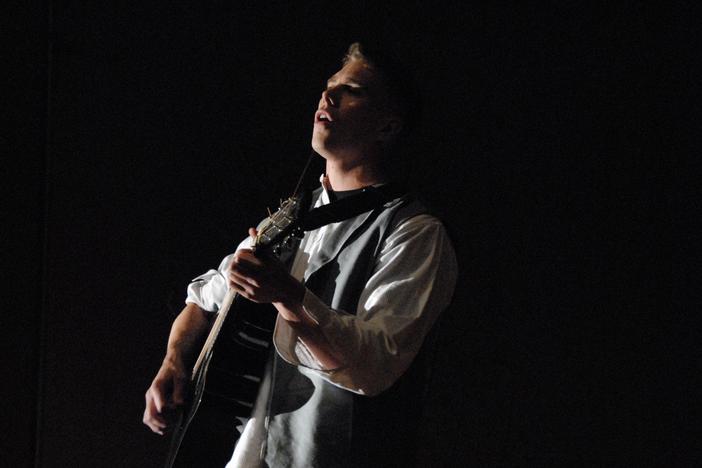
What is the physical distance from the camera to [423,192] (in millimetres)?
2090

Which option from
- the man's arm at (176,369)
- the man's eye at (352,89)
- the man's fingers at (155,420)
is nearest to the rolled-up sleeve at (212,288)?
the man's arm at (176,369)

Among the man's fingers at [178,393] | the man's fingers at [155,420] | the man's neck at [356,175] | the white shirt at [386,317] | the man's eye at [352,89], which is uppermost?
the man's eye at [352,89]

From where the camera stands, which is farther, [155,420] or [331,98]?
[331,98]

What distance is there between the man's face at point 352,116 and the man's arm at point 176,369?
18.6 inches

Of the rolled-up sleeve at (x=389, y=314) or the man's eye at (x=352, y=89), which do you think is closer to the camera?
the rolled-up sleeve at (x=389, y=314)

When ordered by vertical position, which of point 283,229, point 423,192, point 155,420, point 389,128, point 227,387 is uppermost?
point 389,128

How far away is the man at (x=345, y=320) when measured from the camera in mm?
1170

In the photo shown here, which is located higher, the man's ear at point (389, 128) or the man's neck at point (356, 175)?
the man's ear at point (389, 128)

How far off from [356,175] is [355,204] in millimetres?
123

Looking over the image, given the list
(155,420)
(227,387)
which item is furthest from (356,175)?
(155,420)

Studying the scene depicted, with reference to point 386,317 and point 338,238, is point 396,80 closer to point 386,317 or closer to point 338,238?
point 338,238

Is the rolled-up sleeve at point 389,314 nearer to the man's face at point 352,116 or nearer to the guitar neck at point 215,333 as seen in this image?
the guitar neck at point 215,333

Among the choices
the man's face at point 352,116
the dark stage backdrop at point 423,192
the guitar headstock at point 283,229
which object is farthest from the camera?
the dark stage backdrop at point 423,192

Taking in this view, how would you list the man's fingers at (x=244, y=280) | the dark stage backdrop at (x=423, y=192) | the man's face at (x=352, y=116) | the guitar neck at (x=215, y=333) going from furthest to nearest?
the dark stage backdrop at (x=423, y=192) < the man's face at (x=352, y=116) < the guitar neck at (x=215, y=333) < the man's fingers at (x=244, y=280)
